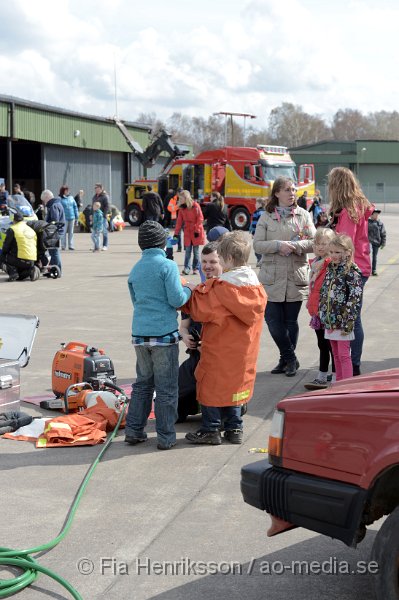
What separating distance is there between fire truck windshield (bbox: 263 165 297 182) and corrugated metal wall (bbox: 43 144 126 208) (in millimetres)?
9484

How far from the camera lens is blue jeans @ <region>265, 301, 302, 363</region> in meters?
8.55

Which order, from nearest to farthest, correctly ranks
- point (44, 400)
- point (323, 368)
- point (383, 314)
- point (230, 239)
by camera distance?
point (230, 239) < point (44, 400) < point (323, 368) < point (383, 314)

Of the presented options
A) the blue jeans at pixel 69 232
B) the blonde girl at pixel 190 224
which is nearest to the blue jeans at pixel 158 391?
the blonde girl at pixel 190 224

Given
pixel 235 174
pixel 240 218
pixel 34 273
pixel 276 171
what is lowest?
pixel 34 273

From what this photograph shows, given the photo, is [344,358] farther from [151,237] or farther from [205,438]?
[151,237]

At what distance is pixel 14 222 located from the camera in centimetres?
1666

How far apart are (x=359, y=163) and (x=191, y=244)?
246 feet

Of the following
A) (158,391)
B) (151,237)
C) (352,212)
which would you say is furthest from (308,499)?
(352,212)

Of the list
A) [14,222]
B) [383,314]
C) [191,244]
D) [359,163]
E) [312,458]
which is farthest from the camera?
[359,163]

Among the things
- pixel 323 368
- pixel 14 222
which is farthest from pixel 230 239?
pixel 14 222

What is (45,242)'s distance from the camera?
56.8ft

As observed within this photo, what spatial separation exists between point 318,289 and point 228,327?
196cm

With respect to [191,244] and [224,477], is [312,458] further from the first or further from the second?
[191,244]

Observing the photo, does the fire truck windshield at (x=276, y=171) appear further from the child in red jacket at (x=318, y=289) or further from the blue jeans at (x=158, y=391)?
the blue jeans at (x=158, y=391)
